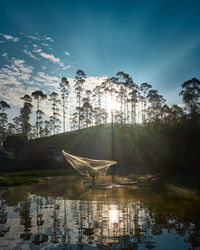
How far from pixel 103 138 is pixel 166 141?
25.9m

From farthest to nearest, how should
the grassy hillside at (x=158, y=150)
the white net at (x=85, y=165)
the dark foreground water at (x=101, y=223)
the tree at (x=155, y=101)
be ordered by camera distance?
1. the tree at (x=155, y=101)
2. the grassy hillside at (x=158, y=150)
3. the white net at (x=85, y=165)
4. the dark foreground water at (x=101, y=223)

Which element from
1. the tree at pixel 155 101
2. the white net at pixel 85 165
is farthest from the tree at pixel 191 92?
the white net at pixel 85 165

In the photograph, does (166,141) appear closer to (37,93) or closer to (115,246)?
(115,246)

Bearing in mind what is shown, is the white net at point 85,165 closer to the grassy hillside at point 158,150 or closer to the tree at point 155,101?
the grassy hillside at point 158,150

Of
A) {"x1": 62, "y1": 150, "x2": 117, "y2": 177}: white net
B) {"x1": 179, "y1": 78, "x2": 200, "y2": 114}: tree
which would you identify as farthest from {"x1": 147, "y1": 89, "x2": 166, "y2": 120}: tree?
{"x1": 62, "y1": 150, "x2": 117, "y2": 177}: white net

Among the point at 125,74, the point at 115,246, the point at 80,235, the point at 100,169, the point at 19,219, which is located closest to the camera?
the point at 115,246

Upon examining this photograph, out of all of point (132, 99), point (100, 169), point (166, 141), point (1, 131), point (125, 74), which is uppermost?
point (125, 74)

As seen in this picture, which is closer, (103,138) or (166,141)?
(166,141)

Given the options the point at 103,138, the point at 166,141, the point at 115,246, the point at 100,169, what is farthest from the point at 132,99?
the point at 115,246

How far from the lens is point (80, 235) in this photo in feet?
30.6

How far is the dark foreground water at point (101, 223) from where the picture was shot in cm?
853

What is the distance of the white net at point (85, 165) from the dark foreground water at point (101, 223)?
5345 millimetres

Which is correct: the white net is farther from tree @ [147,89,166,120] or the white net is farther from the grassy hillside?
tree @ [147,89,166,120]

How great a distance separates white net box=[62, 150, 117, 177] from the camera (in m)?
21.8
